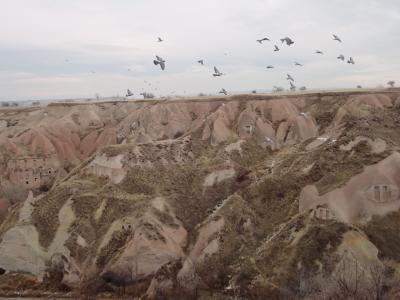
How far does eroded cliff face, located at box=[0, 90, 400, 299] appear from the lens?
96.5 feet

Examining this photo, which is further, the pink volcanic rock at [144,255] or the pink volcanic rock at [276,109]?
the pink volcanic rock at [276,109]

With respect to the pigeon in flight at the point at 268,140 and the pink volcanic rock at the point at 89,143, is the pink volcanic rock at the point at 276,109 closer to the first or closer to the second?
the pigeon in flight at the point at 268,140

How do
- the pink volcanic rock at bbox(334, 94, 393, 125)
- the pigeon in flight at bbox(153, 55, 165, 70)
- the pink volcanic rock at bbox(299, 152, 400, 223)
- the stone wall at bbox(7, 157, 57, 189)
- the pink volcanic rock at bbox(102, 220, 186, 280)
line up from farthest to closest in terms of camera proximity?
the stone wall at bbox(7, 157, 57, 189) → the pink volcanic rock at bbox(334, 94, 393, 125) → the pink volcanic rock at bbox(102, 220, 186, 280) → the pink volcanic rock at bbox(299, 152, 400, 223) → the pigeon in flight at bbox(153, 55, 165, 70)

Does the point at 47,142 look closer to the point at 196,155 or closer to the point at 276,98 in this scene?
the point at 196,155

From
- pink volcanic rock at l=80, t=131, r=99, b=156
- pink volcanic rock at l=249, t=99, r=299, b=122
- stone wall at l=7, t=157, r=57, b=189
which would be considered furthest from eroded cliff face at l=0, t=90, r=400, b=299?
pink volcanic rock at l=80, t=131, r=99, b=156

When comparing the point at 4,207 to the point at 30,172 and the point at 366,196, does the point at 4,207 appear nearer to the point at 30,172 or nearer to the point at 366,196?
the point at 30,172

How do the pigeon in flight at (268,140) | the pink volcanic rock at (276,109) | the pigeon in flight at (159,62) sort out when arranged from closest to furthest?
the pigeon in flight at (159,62), the pigeon in flight at (268,140), the pink volcanic rock at (276,109)

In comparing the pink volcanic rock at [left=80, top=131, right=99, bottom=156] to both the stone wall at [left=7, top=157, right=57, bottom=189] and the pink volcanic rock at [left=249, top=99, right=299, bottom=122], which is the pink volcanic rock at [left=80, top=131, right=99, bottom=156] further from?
the pink volcanic rock at [left=249, top=99, right=299, bottom=122]

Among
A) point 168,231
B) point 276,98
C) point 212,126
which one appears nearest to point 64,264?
point 168,231

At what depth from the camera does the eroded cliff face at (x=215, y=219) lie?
2942 cm

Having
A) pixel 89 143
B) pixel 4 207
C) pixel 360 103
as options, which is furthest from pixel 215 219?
pixel 89 143

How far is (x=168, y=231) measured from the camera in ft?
116

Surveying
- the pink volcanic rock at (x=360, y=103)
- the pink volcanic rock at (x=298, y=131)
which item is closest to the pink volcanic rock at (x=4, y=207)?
the pink volcanic rock at (x=298, y=131)

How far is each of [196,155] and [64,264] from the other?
56.4 ft
